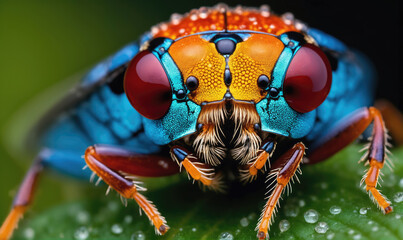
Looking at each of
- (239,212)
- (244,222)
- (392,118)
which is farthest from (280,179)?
(392,118)

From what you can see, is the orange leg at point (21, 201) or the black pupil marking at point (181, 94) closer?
the black pupil marking at point (181, 94)

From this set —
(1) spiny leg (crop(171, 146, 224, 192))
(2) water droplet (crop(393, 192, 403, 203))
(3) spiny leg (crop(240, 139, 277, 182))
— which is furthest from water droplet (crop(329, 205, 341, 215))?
(1) spiny leg (crop(171, 146, 224, 192))

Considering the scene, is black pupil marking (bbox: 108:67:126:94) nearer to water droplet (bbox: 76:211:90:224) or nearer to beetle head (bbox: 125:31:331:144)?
beetle head (bbox: 125:31:331:144)

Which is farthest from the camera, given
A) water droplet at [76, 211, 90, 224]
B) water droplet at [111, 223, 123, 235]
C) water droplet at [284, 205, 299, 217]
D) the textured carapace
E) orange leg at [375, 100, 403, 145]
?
orange leg at [375, 100, 403, 145]

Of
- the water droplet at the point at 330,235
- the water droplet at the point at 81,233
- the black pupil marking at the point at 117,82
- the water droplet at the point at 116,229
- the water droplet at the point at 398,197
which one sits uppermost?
the black pupil marking at the point at 117,82

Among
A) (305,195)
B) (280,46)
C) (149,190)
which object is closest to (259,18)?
(280,46)

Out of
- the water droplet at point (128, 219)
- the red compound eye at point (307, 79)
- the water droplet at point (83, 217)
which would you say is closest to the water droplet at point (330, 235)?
the red compound eye at point (307, 79)

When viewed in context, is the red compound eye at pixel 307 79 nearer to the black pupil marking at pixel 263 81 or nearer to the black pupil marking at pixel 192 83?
the black pupil marking at pixel 263 81

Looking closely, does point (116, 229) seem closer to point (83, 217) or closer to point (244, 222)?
point (83, 217)
